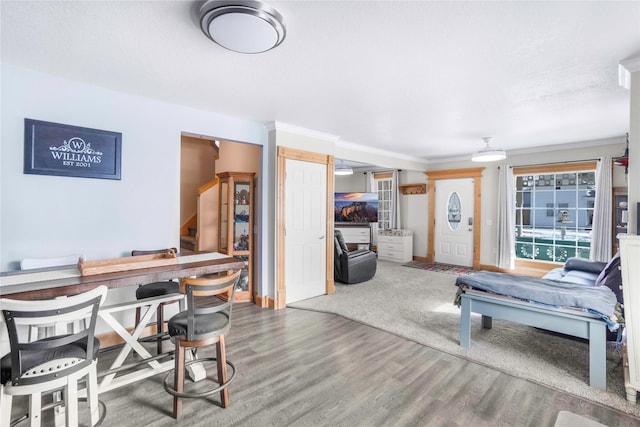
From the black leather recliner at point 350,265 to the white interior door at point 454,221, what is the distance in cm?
248

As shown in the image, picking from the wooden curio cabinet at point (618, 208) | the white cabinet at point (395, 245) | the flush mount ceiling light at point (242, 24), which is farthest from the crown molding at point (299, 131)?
the wooden curio cabinet at point (618, 208)

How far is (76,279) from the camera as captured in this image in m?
1.90

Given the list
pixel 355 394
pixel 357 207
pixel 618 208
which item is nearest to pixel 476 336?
pixel 355 394

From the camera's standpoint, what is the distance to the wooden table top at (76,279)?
1692 mm

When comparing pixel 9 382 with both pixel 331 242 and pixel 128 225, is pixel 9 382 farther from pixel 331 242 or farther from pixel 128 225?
pixel 331 242

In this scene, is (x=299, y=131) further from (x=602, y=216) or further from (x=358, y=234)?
(x=602, y=216)

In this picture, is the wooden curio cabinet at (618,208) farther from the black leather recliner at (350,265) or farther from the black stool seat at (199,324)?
the black stool seat at (199,324)

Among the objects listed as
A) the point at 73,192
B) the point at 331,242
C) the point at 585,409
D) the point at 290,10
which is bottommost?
the point at 585,409

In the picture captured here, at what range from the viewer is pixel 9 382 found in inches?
58.7

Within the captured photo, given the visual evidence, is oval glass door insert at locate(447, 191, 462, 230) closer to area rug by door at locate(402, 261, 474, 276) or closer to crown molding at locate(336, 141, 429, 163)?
area rug by door at locate(402, 261, 474, 276)

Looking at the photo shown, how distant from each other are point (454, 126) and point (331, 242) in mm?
2416

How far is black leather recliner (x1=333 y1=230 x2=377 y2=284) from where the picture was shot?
214 inches

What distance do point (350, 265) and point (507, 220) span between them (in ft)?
11.4

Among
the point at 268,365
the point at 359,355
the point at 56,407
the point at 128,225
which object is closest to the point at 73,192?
the point at 128,225
